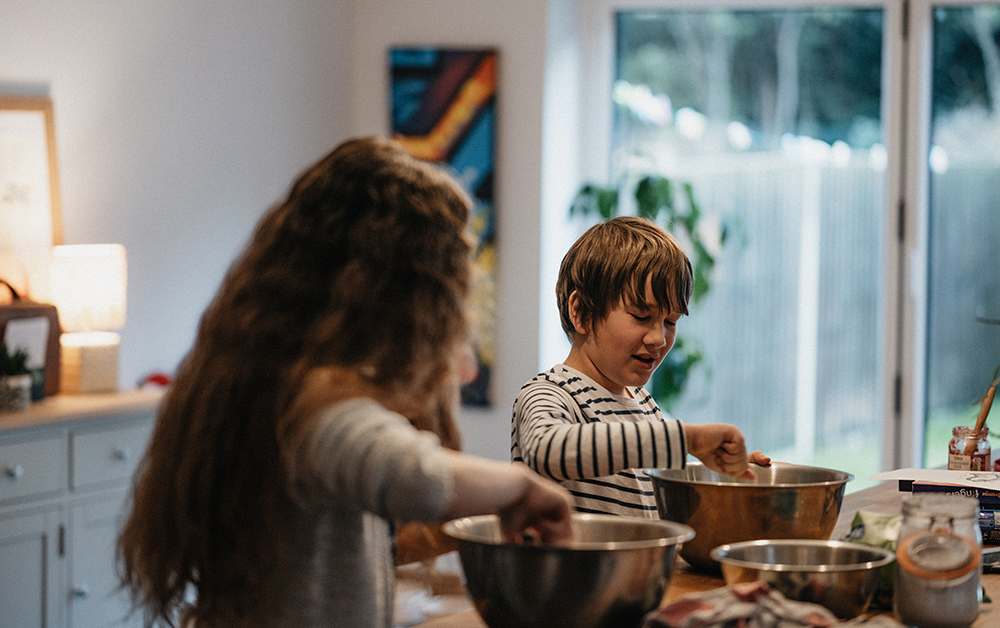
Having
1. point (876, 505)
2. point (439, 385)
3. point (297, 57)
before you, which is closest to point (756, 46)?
point (297, 57)

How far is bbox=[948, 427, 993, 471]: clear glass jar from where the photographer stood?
1.64 m

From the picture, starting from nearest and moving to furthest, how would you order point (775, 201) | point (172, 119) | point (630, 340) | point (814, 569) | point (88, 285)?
point (814, 569), point (630, 340), point (88, 285), point (172, 119), point (775, 201)

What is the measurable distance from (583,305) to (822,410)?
8.36 feet

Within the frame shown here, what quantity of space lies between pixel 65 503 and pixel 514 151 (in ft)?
6.38

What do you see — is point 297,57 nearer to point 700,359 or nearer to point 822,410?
point 700,359

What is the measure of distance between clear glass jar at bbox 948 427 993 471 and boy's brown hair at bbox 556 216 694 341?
0.48m

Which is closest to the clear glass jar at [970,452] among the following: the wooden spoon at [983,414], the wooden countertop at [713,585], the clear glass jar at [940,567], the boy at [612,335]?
the wooden spoon at [983,414]

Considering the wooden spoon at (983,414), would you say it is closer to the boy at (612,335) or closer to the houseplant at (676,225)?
the boy at (612,335)

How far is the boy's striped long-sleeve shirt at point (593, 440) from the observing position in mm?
1161

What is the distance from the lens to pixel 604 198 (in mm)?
3818

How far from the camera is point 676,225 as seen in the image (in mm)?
3875

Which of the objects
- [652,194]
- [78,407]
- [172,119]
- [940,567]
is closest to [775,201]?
[652,194]

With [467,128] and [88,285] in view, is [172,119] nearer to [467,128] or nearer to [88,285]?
[88,285]

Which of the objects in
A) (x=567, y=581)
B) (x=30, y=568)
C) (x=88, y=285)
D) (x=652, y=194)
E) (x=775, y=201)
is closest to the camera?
(x=567, y=581)
